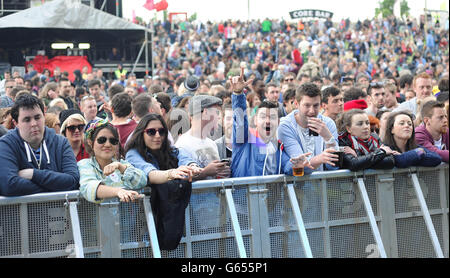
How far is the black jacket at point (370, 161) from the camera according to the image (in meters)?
4.94

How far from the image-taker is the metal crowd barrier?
4.07 m

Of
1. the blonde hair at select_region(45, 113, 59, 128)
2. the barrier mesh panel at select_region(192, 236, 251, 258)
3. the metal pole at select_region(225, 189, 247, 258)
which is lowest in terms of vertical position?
the barrier mesh panel at select_region(192, 236, 251, 258)

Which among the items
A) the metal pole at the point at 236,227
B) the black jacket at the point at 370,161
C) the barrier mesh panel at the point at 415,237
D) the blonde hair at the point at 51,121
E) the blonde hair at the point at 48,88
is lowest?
the barrier mesh panel at the point at 415,237

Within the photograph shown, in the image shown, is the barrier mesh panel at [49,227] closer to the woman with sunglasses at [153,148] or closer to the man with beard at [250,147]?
the woman with sunglasses at [153,148]

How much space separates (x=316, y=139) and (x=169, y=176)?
147 cm

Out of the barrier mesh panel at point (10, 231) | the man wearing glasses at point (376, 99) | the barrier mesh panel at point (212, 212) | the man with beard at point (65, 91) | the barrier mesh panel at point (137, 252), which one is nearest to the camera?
the barrier mesh panel at point (10, 231)

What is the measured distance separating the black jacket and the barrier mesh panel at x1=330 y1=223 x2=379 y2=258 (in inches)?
17.7

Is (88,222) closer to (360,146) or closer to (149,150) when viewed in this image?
(149,150)

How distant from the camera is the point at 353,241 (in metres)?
4.89

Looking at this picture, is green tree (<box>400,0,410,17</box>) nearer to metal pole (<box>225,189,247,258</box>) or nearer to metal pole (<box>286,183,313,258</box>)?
metal pole (<box>286,183,313,258</box>)

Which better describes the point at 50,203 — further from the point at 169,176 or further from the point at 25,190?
the point at 169,176

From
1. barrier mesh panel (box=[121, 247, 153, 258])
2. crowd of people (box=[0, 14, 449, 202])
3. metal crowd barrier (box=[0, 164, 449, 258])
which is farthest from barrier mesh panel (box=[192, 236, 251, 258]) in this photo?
crowd of people (box=[0, 14, 449, 202])

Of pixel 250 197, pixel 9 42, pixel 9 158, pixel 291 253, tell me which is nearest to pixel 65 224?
pixel 9 158

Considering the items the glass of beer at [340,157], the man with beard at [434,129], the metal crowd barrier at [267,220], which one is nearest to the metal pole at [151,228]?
the metal crowd barrier at [267,220]
